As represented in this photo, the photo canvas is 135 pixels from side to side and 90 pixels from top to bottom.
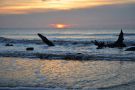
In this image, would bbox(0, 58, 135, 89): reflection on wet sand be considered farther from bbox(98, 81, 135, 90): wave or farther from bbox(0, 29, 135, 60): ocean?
bbox(0, 29, 135, 60): ocean

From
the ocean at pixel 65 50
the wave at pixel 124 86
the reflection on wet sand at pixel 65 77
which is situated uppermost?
the wave at pixel 124 86

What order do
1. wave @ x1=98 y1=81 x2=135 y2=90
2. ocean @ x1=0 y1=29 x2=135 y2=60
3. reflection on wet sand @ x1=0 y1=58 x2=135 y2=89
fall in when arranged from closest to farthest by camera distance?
wave @ x1=98 y1=81 x2=135 y2=90 < reflection on wet sand @ x1=0 y1=58 x2=135 y2=89 < ocean @ x1=0 y1=29 x2=135 y2=60

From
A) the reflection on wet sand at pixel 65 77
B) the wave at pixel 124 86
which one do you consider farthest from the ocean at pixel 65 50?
the wave at pixel 124 86

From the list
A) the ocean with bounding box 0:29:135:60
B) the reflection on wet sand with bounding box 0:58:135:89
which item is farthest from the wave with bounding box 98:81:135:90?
the ocean with bounding box 0:29:135:60

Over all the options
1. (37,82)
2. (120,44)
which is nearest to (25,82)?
(37,82)

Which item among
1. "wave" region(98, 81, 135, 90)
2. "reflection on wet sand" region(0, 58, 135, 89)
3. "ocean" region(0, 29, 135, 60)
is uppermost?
"wave" region(98, 81, 135, 90)

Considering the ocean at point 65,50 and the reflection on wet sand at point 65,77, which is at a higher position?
the reflection on wet sand at point 65,77

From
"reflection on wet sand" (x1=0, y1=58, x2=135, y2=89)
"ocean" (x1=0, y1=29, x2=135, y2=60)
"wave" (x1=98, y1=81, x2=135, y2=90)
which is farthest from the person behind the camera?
"ocean" (x1=0, y1=29, x2=135, y2=60)

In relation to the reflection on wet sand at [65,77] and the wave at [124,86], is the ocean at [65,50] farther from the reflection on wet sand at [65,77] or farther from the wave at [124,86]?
the wave at [124,86]

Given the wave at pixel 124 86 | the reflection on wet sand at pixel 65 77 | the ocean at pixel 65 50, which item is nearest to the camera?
the wave at pixel 124 86

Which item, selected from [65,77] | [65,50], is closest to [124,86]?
[65,77]

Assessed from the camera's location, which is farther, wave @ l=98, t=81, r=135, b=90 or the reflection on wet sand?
the reflection on wet sand

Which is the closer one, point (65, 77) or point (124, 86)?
point (124, 86)

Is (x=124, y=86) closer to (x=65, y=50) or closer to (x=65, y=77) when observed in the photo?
(x=65, y=77)
